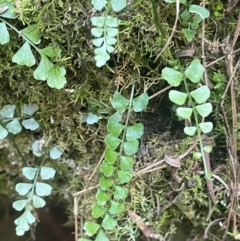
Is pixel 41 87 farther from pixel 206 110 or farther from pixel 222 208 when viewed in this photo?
pixel 222 208

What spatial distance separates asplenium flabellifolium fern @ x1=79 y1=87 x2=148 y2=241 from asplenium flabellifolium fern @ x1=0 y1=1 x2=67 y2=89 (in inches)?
4.9

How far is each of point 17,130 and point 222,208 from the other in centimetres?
49

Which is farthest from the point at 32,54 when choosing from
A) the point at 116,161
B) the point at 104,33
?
the point at 116,161

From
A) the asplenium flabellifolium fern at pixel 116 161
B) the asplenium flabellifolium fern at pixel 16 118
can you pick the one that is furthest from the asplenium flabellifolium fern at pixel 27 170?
the asplenium flabellifolium fern at pixel 116 161

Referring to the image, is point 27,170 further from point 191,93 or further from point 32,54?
point 191,93

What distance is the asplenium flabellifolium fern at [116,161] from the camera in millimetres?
849

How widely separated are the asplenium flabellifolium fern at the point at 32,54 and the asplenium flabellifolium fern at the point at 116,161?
12cm

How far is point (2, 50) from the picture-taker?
2.89ft

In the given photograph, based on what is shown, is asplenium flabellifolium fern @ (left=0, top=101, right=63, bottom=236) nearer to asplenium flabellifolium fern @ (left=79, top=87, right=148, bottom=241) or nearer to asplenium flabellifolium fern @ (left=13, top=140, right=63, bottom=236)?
asplenium flabellifolium fern @ (left=13, top=140, right=63, bottom=236)

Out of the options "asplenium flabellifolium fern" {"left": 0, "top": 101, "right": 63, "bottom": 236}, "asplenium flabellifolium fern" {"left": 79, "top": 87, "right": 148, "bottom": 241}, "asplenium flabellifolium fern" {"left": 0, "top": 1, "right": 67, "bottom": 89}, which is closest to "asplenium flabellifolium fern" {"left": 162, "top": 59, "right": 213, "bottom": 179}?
"asplenium flabellifolium fern" {"left": 79, "top": 87, "right": 148, "bottom": 241}

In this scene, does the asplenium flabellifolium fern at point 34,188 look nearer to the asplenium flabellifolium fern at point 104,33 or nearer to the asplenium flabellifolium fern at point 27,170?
the asplenium flabellifolium fern at point 27,170

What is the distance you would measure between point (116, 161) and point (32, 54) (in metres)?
0.26

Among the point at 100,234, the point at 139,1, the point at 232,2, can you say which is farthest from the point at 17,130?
the point at 232,2

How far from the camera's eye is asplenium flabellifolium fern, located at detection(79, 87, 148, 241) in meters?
0.85
